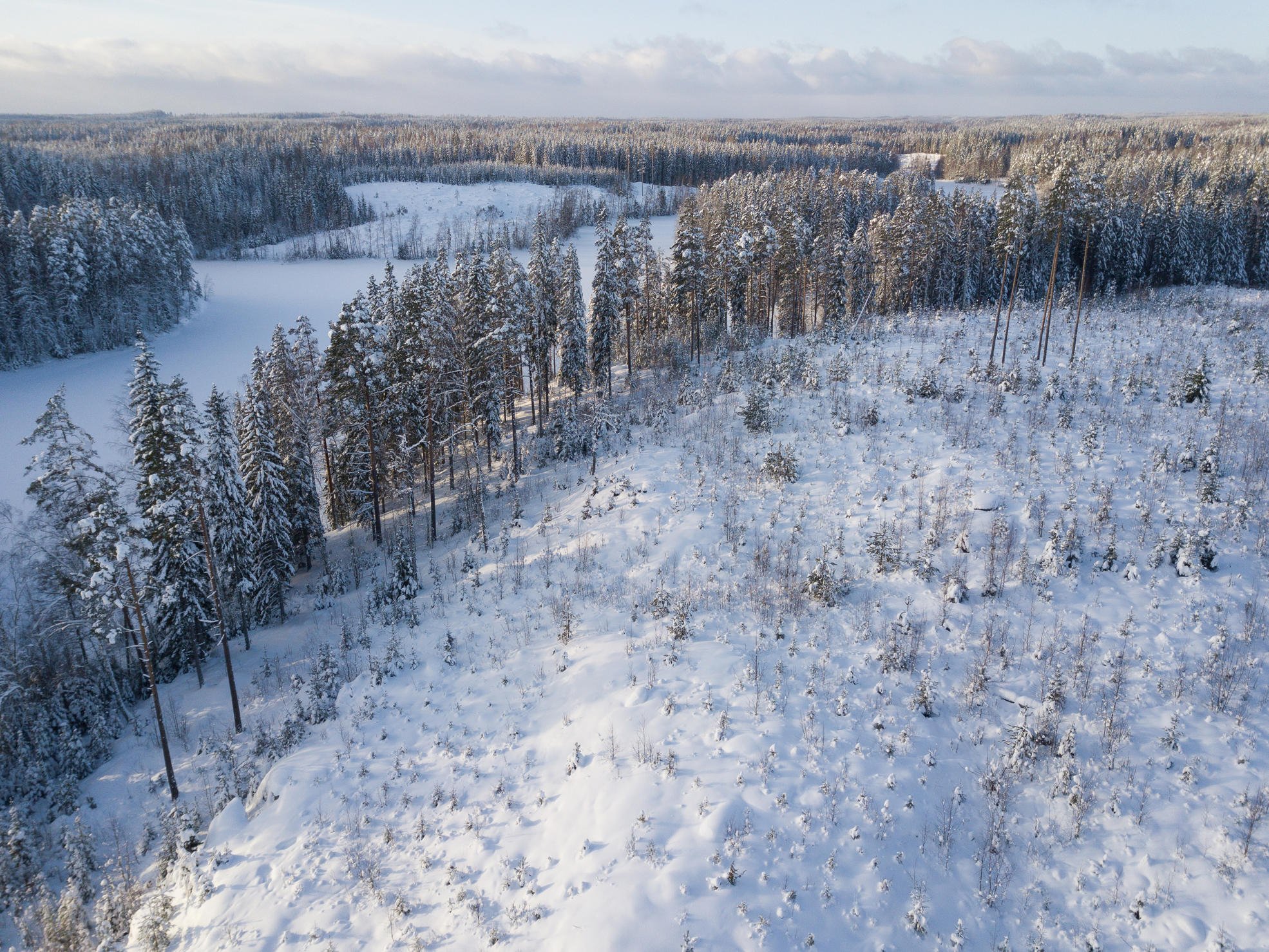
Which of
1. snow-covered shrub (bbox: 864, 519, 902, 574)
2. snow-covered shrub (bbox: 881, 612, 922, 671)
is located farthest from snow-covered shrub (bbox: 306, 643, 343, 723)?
snow-covered shrub (bbox: 864, 519, 902, 574)

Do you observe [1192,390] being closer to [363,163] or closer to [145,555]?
[145,555]

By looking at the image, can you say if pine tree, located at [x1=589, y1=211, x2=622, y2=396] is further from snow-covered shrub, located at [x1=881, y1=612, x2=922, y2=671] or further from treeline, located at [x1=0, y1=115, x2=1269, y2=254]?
treeline, located at [x1=0, y1=115, x2=1269, y2=254]

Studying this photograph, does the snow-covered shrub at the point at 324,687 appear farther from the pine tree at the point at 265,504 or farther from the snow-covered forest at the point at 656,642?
the pine tree at the point at 265,504

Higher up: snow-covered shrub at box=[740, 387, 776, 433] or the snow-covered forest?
snow-covered shrub at box=[740, 387, 776, 433]

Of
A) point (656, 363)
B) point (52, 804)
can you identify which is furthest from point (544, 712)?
point (656, 363)

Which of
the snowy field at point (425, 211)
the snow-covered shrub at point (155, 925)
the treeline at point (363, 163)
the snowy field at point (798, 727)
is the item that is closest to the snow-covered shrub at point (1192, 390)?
the snowy field at point (798, 727)
